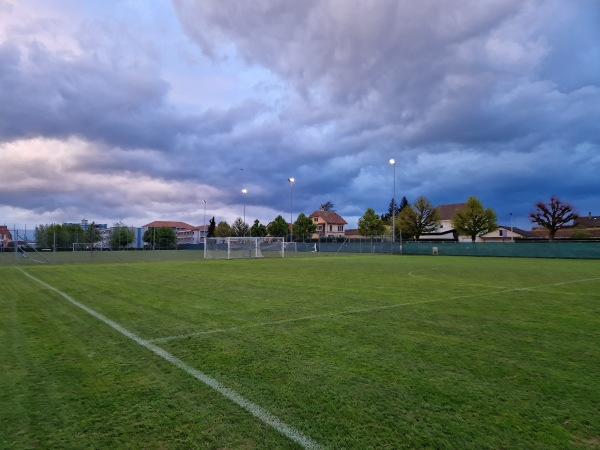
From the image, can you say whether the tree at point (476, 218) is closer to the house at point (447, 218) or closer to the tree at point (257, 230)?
the house at point (447, 218)

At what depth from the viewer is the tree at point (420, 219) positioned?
73812 mm

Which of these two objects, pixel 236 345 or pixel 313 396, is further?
pixel 236 345

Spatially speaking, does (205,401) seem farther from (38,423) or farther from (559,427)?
(559,427)

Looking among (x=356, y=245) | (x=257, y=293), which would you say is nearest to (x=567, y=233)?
(x=356, y=245)

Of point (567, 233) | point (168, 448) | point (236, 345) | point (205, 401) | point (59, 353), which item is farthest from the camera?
point (567, 233)

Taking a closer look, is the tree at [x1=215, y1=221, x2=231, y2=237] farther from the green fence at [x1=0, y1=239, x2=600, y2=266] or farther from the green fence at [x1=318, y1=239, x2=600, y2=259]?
the green fence at [x1=318, y1=239, x2=600, y2=259]

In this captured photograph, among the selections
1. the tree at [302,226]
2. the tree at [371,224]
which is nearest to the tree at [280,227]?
the tree at [302,226]

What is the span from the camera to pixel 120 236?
2320 inches

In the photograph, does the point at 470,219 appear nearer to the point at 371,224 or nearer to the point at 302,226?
the point at 371,224

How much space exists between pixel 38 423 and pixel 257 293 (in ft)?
25.2

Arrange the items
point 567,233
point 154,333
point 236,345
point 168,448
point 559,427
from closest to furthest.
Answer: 1. point 168,448
2. point 559,427
3. point 236,345
4. point 154,333
5. point 567,233

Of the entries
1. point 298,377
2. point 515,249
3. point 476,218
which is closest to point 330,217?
point 476,218

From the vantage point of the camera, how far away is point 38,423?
3074mm

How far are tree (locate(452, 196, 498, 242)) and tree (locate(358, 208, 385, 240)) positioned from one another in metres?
18.4
